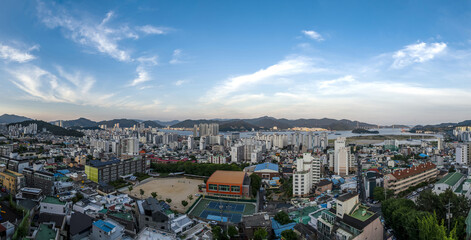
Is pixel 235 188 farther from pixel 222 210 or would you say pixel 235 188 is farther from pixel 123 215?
pixel 123 215

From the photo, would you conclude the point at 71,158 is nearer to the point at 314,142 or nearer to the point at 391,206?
the point at 391,206

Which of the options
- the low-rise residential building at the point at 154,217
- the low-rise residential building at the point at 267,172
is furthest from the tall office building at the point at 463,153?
the low-rise residential building at the point at 154,217

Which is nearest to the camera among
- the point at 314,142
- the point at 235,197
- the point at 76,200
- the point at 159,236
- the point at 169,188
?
the point at 159,236

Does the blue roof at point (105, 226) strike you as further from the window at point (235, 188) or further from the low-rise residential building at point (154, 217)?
the window at point (235, 188)

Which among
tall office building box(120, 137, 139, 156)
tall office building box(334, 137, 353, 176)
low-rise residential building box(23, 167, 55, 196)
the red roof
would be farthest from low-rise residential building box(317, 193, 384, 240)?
tall office building box(120, 137, 139, 156)

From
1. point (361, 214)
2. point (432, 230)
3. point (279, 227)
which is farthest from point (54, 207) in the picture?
point (432, 230)

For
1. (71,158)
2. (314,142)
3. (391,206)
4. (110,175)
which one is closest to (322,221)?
(391,206)
